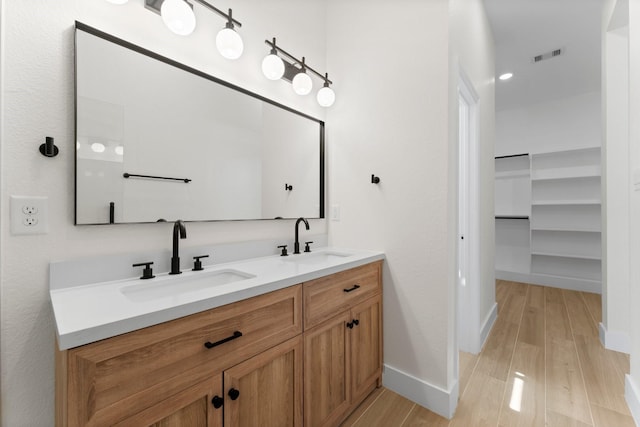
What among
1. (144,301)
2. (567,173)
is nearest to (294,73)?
(144,301)

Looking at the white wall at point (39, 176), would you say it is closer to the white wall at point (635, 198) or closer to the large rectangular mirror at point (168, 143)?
the large rectangular mirror at point (168, 143)

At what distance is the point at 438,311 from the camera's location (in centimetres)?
160

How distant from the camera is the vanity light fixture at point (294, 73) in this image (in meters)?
1.65

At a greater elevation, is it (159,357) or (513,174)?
(513,174)

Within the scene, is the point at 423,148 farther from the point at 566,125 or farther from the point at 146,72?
the point at 566,125

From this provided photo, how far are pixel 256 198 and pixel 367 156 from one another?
2.72 feet

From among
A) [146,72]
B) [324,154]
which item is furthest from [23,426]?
[324,154]

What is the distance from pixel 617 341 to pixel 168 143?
11.8 feet

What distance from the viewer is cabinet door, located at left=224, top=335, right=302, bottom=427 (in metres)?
0.95

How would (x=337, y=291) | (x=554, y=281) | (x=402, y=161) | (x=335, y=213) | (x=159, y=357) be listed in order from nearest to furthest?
1. (x=159, y=357)
2. (x=337, y=291)
3. (x=402, y=161)
4. (x=335, y=213)
5. (x=554, y=281)

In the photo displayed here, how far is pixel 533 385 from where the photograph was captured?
1790 mm

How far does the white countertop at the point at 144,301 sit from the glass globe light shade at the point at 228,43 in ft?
3.67

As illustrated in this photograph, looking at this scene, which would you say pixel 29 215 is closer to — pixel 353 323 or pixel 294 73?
pixel 353 323

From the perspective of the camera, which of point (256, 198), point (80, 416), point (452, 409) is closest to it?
point (80, 416)
